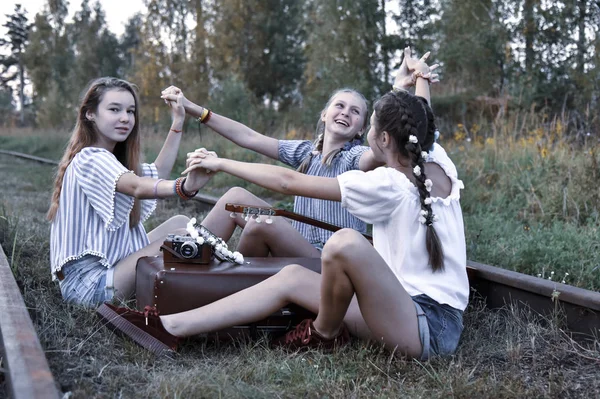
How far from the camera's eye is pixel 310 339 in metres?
3.06

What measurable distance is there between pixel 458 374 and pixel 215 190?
8.36 m

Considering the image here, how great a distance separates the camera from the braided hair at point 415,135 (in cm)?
291

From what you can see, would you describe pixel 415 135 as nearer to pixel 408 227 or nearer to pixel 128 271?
pixel 408 227

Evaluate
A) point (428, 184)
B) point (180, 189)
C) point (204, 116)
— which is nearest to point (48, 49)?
point (204, 116)

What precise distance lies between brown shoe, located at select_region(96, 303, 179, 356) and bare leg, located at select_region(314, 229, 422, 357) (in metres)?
0.69

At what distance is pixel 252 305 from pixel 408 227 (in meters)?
0.78

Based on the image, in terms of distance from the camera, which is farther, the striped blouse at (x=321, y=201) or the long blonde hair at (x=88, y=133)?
the striped blouse at (x=321, y=201)

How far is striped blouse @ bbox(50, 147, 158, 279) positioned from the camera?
143 inches

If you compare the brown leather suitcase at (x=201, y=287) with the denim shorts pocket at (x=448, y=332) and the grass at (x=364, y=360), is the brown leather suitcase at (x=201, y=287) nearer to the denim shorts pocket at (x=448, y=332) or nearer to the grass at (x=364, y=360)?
the grass at (x=364, y=360)

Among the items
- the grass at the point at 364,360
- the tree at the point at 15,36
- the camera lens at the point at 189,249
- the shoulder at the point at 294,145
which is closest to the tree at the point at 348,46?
the grass at the point at 364,360

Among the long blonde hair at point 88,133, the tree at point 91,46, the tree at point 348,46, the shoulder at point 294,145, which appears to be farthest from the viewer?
the tree at point 91,46

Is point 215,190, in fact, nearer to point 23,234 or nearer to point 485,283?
point 23,234

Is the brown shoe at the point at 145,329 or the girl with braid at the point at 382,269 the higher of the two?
the girl with braid at the point at 382,269

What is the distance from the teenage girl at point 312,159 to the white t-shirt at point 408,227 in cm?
92
